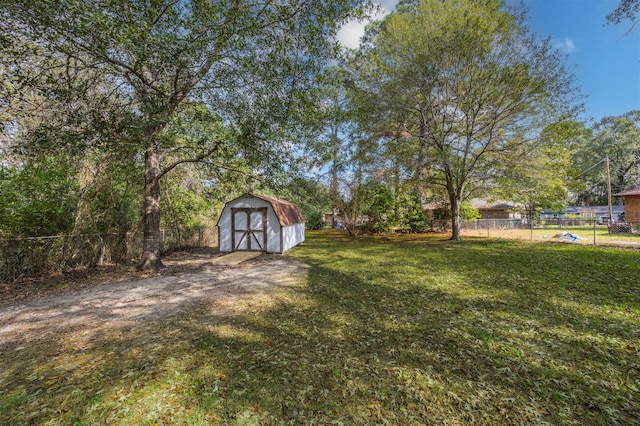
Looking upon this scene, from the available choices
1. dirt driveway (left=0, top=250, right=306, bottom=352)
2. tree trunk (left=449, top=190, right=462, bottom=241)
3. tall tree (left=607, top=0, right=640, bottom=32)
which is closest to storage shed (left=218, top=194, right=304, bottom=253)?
dirt driveway (left=0, top=250, right=306, bottom=352)

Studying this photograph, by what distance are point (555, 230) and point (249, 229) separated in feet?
89.0

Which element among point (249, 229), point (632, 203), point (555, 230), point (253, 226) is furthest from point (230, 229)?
point (632, 203)

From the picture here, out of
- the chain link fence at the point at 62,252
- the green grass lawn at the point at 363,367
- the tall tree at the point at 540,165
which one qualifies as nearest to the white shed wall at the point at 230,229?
the chain link fence at the point at 62,252

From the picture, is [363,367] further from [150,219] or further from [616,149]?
[616,149]

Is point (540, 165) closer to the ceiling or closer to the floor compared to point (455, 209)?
closer to the ceiling

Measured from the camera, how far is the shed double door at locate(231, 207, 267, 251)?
11898 millimetres

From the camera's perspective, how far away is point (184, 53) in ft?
16.4

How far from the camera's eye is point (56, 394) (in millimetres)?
2559

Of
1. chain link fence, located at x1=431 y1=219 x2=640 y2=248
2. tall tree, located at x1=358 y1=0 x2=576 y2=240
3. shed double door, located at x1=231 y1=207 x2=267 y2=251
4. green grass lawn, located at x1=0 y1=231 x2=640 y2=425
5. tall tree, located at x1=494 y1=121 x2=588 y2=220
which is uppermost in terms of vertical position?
tall tree, located at x1=358 y1=0 x2=576 y2=240

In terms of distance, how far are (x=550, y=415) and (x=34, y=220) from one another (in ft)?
36.1

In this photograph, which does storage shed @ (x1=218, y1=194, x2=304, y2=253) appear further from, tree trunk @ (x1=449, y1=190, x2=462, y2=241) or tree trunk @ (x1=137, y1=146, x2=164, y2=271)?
tree trunk @ (x1=449, y1=190, x2=462, y2=241)

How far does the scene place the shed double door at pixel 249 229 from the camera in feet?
39.0

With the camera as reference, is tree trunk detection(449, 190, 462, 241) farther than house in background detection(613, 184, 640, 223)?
No

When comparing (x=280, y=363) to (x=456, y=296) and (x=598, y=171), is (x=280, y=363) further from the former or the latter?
(x=598, y=171)
